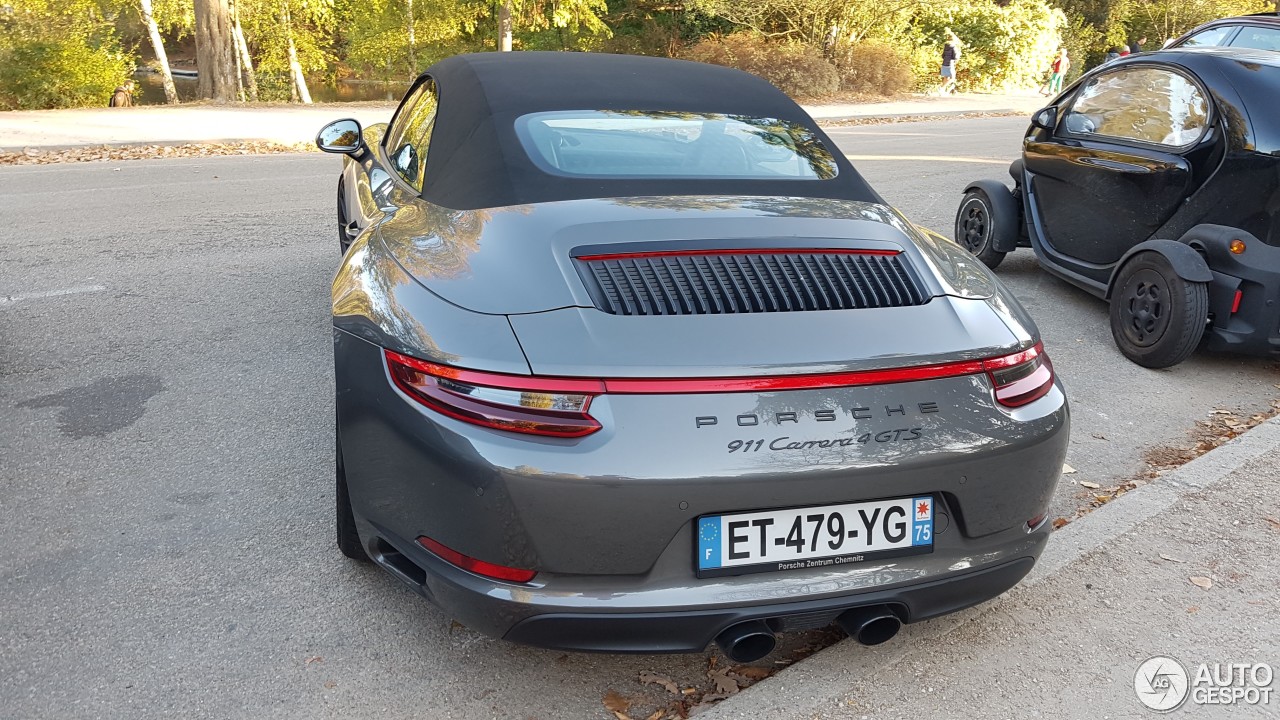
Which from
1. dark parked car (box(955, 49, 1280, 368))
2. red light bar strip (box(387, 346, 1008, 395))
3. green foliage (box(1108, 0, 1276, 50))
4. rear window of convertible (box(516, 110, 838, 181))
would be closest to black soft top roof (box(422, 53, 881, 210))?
rear window of convertible (box(516, 110, 838, 181))

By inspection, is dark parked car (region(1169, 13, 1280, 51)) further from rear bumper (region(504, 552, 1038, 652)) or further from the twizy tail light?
the twizy tail light

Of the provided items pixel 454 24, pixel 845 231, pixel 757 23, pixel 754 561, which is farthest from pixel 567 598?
pixel 454 24

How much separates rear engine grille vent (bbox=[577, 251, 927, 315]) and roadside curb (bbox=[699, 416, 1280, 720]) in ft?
3.10

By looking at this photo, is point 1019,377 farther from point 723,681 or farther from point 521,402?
point 521,402

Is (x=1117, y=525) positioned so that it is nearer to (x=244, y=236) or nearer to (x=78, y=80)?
(x=244, y=236)

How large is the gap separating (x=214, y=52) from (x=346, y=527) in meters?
21.4

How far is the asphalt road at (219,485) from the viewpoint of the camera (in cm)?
259

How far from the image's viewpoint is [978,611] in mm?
2959

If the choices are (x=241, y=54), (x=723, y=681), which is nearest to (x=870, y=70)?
(x=241, y=54)

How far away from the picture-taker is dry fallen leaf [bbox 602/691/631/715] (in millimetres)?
2527

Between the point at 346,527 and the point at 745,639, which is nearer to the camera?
the point at 745,639

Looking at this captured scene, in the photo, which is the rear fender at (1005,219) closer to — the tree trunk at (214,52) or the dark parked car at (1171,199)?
the dark parked car at (1171,199)

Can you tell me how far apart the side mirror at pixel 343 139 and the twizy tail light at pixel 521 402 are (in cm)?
261

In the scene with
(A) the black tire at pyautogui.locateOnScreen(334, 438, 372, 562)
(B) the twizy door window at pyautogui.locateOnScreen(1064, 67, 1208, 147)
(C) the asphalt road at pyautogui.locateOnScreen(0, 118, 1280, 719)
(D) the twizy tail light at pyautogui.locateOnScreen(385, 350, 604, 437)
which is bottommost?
(C) the asphalt road at pyautogui.locateOnScreen(0, 118, 1280, 719)
